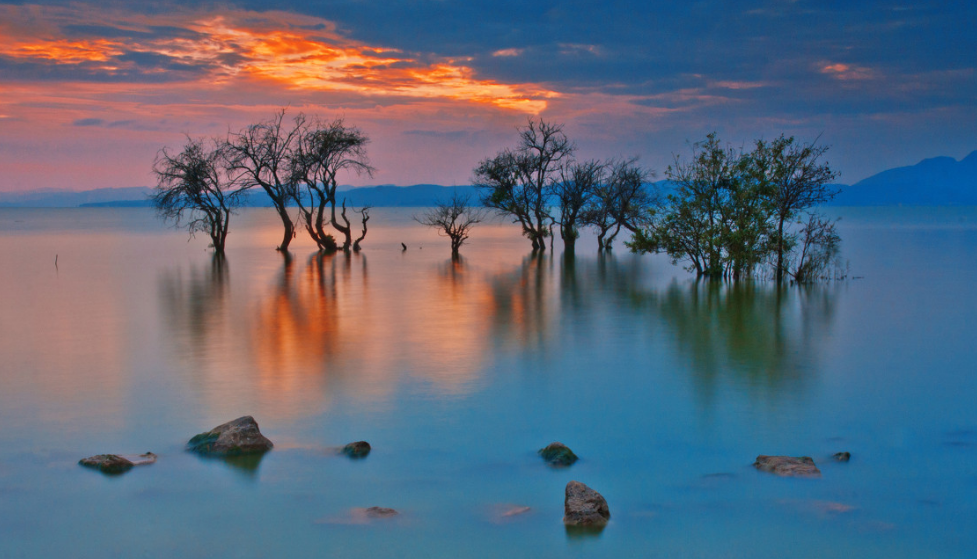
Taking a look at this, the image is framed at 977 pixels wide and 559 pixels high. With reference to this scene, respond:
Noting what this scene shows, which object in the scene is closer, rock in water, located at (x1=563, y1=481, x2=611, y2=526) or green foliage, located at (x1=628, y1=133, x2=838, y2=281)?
rock in water, located at (x1=563, y1=481, x2=611, y2=526)

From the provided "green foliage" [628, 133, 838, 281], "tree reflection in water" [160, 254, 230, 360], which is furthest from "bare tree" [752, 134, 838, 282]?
"tree reflection in water" [160, 254, 230, 360]

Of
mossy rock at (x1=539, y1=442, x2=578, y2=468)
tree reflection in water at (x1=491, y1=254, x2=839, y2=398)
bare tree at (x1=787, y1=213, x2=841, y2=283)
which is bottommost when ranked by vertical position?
tree reflection in water at (x1=491, y1=254, x2=839, y2=398)

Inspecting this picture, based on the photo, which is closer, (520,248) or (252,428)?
(252,428)

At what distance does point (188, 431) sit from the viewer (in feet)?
29.2

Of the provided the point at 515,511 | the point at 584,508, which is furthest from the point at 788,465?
the point at 515,511

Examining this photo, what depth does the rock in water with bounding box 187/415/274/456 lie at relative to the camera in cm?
805

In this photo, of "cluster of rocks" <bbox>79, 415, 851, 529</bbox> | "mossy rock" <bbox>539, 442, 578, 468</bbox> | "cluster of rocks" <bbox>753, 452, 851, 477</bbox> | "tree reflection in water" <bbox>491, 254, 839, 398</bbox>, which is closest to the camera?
"cluster of rocks" <bbox>79, 415, 851, 529</bbox>

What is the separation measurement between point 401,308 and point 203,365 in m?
7.88

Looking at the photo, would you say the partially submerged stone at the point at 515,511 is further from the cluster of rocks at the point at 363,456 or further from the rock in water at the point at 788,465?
the rock in water at the point at 788,465

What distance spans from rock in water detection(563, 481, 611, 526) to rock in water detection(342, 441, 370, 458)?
2.42 m

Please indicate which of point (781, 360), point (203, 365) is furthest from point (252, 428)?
point (781, 360)

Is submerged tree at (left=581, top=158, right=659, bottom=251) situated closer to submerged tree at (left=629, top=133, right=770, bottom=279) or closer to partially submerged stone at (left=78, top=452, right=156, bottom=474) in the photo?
submerged tree at (left=629, top=133, right=770, bottom=279)

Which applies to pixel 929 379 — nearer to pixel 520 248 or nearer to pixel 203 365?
pixel 203 365

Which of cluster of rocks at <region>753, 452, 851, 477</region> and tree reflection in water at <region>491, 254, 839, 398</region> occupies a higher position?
cluster of rocks at <region>753, 452, 851, 477</region>
